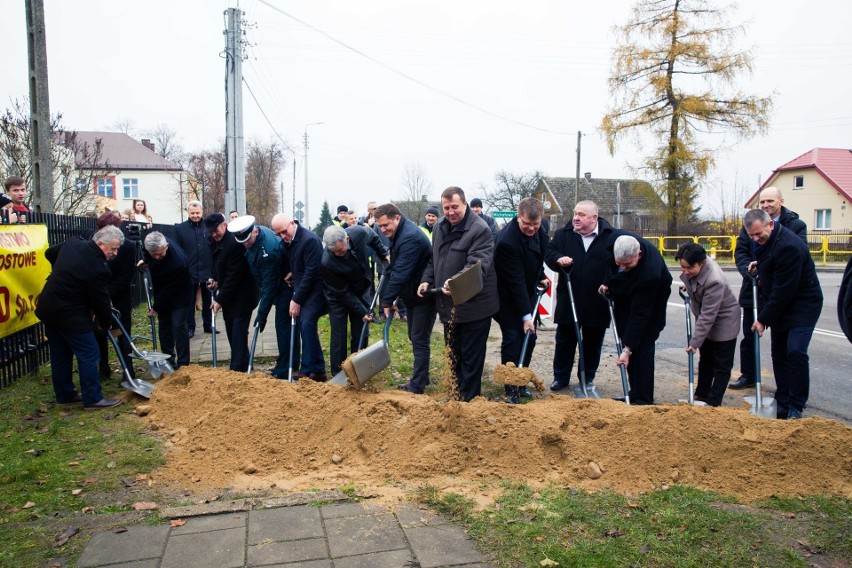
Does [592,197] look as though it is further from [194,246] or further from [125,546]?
[125,546]

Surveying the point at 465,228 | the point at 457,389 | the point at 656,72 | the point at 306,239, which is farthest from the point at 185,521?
the point at 656,72

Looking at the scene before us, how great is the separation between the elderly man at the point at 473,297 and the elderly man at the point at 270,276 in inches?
78.7

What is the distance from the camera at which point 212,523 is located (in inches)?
145

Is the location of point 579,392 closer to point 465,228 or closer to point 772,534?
Answer: point 465,228

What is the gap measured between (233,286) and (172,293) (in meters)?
0.76

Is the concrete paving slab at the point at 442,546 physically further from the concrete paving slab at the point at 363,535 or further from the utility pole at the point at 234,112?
the utility pole at the point at 234,112

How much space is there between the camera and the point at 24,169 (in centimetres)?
1488

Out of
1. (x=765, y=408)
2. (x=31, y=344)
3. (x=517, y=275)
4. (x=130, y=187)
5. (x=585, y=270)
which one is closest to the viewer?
(x=765, y=408)

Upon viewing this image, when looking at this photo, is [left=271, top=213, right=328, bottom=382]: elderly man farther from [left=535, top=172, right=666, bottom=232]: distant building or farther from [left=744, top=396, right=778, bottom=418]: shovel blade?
[left=535, top=172, right=666, bottom=232]: distant building

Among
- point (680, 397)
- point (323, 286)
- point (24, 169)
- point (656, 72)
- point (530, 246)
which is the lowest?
point (680, 397)

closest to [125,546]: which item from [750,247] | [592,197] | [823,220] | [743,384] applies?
[743,384]

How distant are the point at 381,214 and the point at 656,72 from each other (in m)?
29.5

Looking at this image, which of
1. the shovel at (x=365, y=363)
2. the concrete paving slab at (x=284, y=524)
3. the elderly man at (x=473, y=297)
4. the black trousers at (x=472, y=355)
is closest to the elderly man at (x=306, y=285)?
the shovel at (x=365, y=363)

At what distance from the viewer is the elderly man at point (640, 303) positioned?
18.6 ft
